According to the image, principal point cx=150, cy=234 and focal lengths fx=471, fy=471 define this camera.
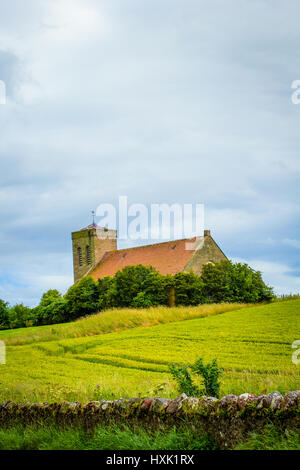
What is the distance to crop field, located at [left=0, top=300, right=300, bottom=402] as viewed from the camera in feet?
32.0

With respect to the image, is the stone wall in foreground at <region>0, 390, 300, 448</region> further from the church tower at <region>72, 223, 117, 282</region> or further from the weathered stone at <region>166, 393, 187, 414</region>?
the church tower at <region>72, 223, 117, 282</region>

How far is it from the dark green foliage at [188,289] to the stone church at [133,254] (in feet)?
20.3

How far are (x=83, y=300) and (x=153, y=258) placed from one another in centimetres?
923

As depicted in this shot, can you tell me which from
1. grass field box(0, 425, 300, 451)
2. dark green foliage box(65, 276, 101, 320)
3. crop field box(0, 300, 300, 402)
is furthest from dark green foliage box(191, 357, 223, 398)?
dark green foliage box(65, 276, 101, 320)

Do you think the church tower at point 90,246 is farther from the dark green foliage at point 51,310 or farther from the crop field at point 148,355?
the crop field at point 148,355

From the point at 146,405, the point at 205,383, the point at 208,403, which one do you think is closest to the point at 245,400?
the point at 208,403

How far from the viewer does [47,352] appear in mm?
22062

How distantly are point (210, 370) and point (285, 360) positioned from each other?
7491 millimetres

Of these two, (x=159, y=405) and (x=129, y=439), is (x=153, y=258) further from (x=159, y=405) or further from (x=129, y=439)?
(x=129, y=439)

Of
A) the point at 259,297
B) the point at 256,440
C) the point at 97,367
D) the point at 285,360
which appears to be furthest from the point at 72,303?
the point at 256,440

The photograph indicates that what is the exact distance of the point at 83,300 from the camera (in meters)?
51.7

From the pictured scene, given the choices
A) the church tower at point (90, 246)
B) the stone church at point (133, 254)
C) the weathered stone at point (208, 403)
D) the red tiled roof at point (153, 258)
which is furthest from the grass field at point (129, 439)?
the church tower at point (90, 246)

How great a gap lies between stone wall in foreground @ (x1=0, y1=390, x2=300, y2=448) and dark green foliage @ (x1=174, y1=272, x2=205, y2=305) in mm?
32453

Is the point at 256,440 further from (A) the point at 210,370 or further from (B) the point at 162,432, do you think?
(A) the point at 210,370
